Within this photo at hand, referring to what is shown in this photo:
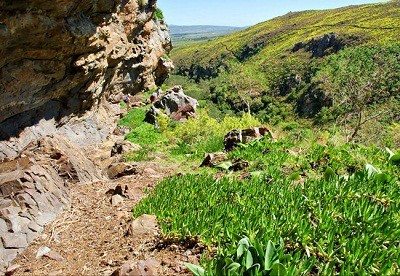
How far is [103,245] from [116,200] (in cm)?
207

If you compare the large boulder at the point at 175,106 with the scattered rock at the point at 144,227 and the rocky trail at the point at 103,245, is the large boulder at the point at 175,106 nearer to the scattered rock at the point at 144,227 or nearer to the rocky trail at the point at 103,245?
the rocky trail at the point at 103,245

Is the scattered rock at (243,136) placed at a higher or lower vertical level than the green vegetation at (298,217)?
lower

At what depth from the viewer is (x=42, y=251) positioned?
626 cm

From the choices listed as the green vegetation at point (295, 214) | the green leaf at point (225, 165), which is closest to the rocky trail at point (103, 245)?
the green vegetation at point (295, 214)

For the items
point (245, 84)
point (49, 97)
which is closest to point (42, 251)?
point (49, 97)

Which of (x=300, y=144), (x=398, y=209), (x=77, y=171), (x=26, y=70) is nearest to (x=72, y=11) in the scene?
(x=26, y=70)

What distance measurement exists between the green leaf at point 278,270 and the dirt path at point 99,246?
4.64ft

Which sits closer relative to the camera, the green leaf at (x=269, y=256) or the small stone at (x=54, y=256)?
the green leaf at (x=269, y=256)

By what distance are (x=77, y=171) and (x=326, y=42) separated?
112 m

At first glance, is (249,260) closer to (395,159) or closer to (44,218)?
(44,218)

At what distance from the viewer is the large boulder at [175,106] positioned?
24222mm

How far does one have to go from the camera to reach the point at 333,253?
4.53 metres

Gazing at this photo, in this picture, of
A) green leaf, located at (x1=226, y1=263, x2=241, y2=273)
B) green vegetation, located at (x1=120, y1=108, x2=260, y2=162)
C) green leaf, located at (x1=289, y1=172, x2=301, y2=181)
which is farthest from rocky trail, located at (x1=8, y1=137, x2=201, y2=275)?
green vegetation, located at (x1=120, y1=108, x2=260, y2=162)

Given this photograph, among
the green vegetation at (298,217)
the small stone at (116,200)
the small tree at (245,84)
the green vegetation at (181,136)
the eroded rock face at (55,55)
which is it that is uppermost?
the eroded rock face at (55,55)
